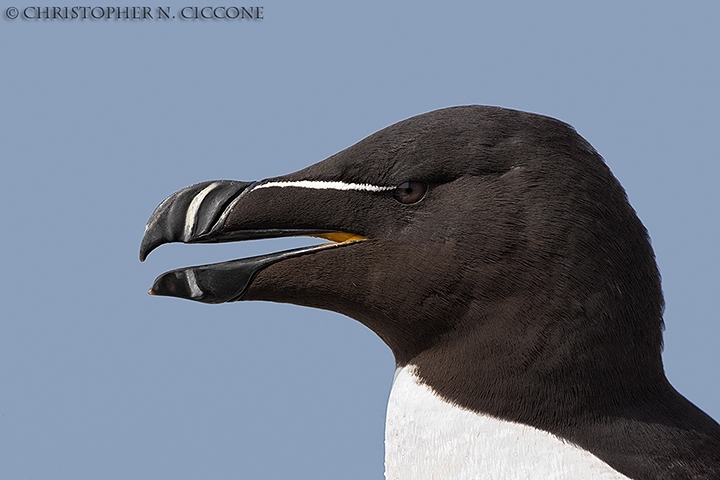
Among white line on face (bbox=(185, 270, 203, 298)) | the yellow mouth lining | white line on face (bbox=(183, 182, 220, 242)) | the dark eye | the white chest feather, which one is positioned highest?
the dark eye

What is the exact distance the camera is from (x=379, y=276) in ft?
15.9

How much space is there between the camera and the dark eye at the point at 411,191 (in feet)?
Answer: 15.9

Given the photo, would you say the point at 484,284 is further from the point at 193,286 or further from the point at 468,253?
the point at 193,286

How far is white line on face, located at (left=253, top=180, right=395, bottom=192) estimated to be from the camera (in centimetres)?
488

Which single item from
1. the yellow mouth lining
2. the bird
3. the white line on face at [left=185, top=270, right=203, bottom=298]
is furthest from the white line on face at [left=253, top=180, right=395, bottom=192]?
the white line on face at [left=185, top=270, right=203, bottom=298]

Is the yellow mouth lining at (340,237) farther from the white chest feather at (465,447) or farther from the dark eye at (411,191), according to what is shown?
the white chest feather at (465,447)

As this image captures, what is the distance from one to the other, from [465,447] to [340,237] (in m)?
0.85

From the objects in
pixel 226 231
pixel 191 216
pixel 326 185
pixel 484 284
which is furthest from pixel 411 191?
pixel 191 216

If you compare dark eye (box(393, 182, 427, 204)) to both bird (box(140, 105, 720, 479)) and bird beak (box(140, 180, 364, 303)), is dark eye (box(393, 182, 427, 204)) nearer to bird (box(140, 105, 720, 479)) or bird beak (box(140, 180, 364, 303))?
bird (box(140, 105, 720, 479))

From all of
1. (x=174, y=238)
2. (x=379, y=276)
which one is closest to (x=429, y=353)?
(x=379, y=276)

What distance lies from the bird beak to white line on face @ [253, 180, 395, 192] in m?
0.04

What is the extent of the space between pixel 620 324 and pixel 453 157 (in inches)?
30.5

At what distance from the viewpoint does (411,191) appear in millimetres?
4848

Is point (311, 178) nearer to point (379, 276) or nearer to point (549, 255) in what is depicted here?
point (379, 276)
